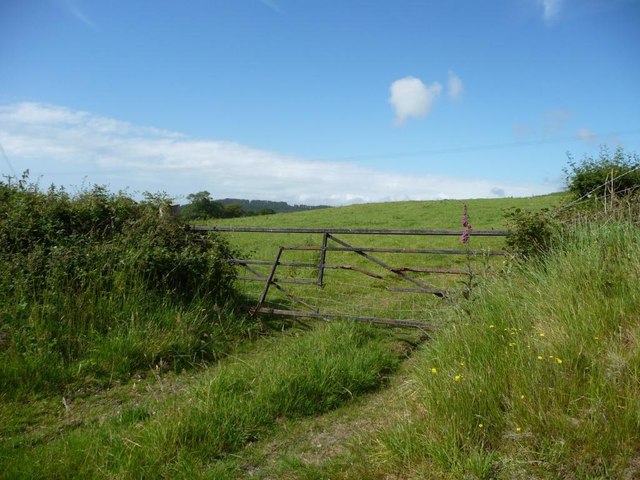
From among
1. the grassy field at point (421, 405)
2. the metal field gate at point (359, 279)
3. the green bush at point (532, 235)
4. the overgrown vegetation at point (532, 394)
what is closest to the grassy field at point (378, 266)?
the metal field gate at point (359, 279)

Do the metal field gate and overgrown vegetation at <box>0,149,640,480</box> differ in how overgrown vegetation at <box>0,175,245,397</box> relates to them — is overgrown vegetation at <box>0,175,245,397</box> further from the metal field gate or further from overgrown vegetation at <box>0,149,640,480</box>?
the metal field gate

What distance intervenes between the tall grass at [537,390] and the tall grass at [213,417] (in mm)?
999

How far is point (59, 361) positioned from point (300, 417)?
3.07 m

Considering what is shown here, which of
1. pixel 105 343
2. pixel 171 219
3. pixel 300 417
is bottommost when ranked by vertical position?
pixel 300 417

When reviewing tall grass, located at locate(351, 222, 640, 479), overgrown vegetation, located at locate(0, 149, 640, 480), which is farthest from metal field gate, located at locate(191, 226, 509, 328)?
tall grass, located at locate(351, 222, 640, 479)

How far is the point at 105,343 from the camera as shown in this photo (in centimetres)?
575

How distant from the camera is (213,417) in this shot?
4.07 m

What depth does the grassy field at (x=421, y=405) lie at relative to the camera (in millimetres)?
3211

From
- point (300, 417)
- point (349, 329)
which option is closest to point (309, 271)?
point (349, 329)

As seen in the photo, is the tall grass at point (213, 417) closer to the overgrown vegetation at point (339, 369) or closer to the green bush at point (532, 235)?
the overgrown vegetation at point (339, 369)

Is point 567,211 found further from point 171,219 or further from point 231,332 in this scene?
point 171,219

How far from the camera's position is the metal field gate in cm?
689

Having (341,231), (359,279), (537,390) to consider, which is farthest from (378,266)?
(537,390)

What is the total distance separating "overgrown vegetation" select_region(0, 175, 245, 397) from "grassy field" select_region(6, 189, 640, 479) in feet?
0.97
